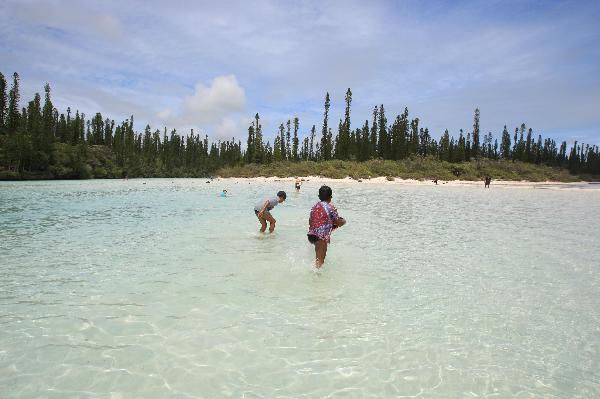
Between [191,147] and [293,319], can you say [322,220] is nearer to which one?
[293,319]

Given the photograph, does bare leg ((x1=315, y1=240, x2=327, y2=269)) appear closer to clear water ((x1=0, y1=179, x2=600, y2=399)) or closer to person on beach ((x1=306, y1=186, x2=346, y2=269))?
person on beach ((x1=306, y1=186, x2=346, y2=269))

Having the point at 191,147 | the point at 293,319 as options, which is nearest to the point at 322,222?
the point at 293,319

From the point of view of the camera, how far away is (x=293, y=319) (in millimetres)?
6012

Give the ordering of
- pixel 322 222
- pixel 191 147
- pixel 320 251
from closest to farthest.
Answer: pixel 322 222 < pixel 320 251 < pixel 191 147

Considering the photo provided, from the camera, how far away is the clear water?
4309 millimetres

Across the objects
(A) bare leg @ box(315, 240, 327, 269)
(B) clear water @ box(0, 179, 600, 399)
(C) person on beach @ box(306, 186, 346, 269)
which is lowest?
(B) clear water @ box(0, 179, 600, 399)

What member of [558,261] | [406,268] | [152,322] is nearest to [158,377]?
[152,322]

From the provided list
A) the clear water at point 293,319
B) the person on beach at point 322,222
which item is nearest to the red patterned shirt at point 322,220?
the person on beach at point 322,222

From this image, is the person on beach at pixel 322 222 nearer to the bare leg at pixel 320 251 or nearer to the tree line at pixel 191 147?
the bare leg at pixel 320 251

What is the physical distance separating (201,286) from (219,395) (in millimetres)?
3779

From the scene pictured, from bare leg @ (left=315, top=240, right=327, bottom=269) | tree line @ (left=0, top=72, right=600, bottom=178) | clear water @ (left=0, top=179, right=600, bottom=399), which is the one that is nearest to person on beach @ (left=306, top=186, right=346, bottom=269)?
bare leg @ (left=315, top=240, right=327, bottom=269)

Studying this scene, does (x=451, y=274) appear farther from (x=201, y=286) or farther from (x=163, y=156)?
(x=163, y=156)

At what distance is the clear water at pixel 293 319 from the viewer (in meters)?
4.31

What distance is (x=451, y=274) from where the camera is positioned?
29.0 feet
